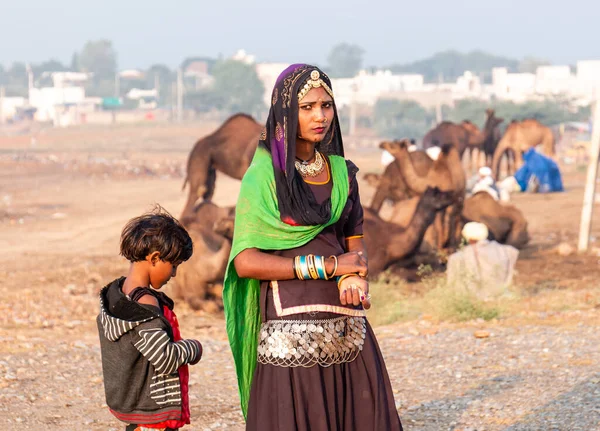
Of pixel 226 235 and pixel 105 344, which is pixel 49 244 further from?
pixel 105 344

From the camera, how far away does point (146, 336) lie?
11.1ft

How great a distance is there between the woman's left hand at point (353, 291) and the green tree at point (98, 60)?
132m

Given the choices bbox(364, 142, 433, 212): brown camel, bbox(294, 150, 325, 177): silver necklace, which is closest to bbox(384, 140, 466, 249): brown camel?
bbox(364, 142, 433, 212): brown camel

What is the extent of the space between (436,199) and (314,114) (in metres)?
8.02

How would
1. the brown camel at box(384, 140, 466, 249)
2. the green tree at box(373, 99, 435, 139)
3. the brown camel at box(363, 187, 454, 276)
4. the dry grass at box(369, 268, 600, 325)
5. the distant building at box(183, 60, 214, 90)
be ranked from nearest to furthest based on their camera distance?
the dry grass at box(369, 268, 600, 325)
the brown camel at box(363, 187, 454, 276)
the brown camel at box(384, 140, 466, 249)
the green tree at box(373, 99, 435, 139)
the distant building at box(183, 60, 214, 90)

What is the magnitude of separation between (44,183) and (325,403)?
28400mm

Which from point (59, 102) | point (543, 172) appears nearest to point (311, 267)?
point (543, 172)

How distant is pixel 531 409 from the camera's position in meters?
5.75

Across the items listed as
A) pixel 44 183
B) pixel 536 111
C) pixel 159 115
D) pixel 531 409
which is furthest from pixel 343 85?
pixel 531 409

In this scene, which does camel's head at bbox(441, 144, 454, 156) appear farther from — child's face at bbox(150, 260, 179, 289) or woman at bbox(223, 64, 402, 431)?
child's face at bbox(150, 260, 179, 289)

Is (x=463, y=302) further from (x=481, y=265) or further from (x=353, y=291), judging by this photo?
(x=353, y=291)

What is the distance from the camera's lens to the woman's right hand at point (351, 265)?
3367mm

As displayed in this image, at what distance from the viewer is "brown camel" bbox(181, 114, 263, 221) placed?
607 inches

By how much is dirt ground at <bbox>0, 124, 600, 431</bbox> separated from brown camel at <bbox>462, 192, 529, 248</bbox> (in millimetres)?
307
